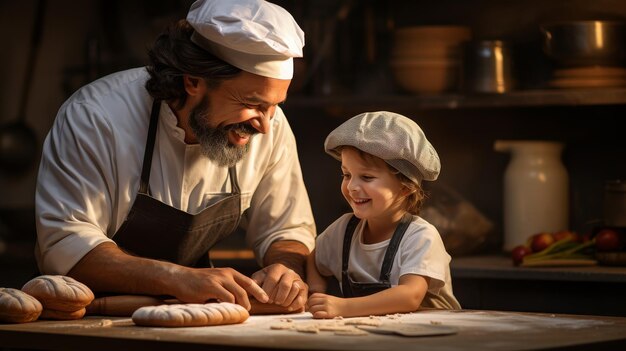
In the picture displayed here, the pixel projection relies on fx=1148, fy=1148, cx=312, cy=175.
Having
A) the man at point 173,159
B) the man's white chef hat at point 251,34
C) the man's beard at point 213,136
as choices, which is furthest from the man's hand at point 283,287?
the man's white chef hat at point 251,34

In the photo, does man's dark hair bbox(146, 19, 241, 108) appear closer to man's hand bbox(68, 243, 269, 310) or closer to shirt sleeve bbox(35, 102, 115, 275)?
shirt sleeve bbox(35, 102, 115, 275)

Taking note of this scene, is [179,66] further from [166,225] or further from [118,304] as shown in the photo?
[118,304]

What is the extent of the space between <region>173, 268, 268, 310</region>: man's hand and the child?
0.29m

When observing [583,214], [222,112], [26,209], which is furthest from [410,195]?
[26,209]

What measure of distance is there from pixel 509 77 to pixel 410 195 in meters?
1.50

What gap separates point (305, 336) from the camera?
2.20m

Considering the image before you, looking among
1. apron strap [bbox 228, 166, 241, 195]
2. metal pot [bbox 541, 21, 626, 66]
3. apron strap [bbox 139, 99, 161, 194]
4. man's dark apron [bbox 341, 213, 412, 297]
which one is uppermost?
metal pot [bbox 541, 21, 626, 66]

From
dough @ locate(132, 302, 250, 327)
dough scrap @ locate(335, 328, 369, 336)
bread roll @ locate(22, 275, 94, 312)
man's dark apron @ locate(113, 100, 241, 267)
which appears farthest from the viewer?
man's dark apron @ locate(113, 100, 241, 267)

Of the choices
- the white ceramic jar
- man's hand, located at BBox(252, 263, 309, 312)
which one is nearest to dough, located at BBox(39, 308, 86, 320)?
man's hand, located at BBox(252, 263, 309, 312)

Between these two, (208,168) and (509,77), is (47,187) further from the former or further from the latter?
(509,77)

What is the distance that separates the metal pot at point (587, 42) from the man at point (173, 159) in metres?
1.38

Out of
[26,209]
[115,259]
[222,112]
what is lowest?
[26,209]

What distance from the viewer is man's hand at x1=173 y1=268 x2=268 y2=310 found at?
259 cm

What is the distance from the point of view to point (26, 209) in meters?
5.39
